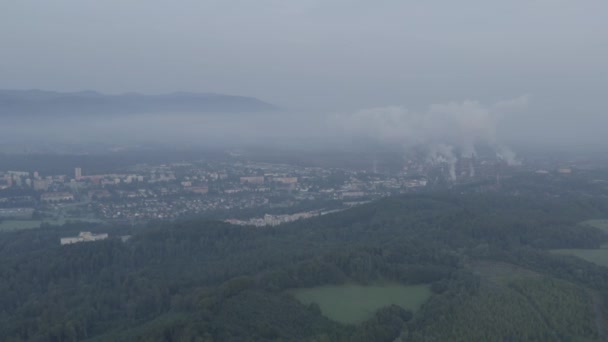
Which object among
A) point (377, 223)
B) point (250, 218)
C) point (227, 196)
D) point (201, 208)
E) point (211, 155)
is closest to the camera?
point (377, 223)

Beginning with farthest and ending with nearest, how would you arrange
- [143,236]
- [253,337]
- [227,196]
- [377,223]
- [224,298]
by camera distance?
[227,196]
[377,223]
[143,236]
[224,298]
[253,337]

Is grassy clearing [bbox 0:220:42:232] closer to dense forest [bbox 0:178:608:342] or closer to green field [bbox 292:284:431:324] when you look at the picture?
dense forest [bbox 0:178:608:342]

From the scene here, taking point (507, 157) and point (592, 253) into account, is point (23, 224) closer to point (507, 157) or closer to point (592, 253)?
point (592, 253)

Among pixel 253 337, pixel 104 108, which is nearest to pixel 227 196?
pixel 253 337

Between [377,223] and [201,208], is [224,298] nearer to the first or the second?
[377,223]

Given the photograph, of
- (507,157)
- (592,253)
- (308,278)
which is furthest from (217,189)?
(592,253)

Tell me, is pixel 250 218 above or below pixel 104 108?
below

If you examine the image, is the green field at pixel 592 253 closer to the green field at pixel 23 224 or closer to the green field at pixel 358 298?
the green field at pixel 358 298
